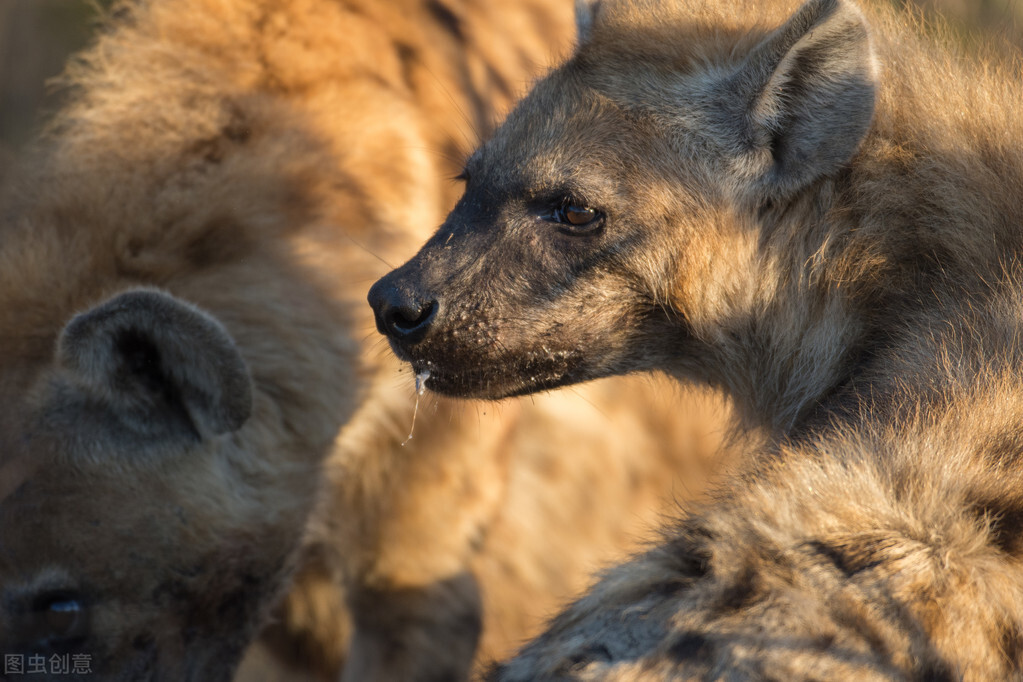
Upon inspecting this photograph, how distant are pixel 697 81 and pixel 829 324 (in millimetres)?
508

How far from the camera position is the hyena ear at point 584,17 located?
2227 millimetres

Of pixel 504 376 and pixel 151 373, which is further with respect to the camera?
pixel 151 373

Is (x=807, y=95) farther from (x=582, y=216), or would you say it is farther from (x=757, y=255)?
(x=582, y=216)

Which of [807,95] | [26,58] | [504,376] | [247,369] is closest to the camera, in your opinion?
[807,95]

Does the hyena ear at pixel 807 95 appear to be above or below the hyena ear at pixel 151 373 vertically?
above

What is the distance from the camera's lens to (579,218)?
2.01m

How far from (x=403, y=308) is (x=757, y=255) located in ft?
2.13

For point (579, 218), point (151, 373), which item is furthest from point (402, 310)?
point (151, 373)

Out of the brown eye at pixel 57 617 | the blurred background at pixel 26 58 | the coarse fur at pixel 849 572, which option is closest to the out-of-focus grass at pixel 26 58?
the blurred background at pixel 26 58

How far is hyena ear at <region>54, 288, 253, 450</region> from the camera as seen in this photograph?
81.4 inches

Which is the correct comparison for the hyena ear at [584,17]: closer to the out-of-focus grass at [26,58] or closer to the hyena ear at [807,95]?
the hyena ear at [807,95]

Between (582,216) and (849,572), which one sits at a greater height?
(582,216)

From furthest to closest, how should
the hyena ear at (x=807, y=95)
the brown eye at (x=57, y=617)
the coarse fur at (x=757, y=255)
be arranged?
1. the brown eye at (x=57, y=617)
2. the hyena ear at (x=807, y=95)
3. the coarse fur at (x=757, y=255)

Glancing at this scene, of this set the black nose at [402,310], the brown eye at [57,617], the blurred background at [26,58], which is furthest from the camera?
the blurred background at [26,58]
